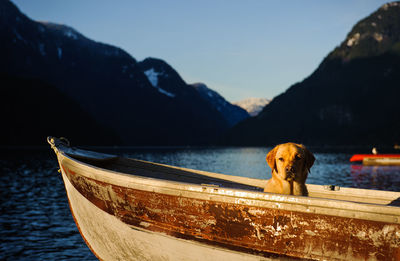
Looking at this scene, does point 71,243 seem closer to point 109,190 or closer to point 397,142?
point 109,190

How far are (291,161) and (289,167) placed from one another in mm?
118

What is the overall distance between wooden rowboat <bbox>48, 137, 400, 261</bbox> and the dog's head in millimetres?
577

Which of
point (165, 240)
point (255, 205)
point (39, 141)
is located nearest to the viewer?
point (255, 205)

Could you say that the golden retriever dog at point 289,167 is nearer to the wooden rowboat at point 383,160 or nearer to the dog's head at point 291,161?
the dog's head at point 291,161

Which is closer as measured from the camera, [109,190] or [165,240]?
[165,240]

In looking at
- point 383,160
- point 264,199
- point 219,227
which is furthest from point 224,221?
point 383,160

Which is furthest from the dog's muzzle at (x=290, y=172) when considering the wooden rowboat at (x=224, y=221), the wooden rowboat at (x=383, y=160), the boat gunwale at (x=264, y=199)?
the wooden rowboat at (x=383, y=160)

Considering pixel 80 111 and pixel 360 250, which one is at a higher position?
pixel 80 111

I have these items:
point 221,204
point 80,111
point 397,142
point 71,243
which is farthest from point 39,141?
point 397,142

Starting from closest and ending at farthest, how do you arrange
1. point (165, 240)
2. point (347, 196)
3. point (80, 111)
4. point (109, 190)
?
point (165, 240)
point (109, 190)
point (347, 196)
point (80, 111)

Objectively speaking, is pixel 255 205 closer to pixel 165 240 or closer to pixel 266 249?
pixel 266 249

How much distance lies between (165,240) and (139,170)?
515cm

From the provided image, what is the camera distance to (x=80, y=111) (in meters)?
177

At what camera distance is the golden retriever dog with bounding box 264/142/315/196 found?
19.1 feet
